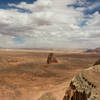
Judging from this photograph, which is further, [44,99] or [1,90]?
[1,90]

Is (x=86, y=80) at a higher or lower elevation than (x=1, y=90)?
higher

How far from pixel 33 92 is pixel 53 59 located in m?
22.3

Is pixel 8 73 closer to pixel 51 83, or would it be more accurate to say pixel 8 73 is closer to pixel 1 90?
pixel 1 90

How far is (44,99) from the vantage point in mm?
13359

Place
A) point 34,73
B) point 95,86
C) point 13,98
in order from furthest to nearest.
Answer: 1. point 34,73
2. point 13,98
3. point 95,86

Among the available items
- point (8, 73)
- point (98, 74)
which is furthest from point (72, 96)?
point (8, 73)

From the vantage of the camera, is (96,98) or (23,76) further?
(23,76)

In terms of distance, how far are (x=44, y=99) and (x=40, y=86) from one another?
6029 mm

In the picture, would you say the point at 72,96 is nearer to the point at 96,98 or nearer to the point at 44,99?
the point at 96,98

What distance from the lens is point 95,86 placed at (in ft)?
20.9

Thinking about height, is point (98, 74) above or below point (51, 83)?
above

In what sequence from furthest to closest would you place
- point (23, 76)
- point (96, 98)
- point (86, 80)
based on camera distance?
point (23, 76) → point (86, 80) → point (96, 98)

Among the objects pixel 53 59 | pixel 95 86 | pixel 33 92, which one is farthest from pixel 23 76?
pixel 95 86

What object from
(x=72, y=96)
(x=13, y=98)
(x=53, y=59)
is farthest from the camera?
(x=53, y=59)
